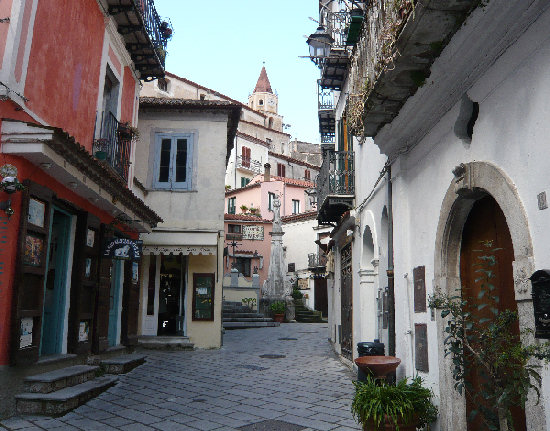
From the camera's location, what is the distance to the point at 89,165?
711 cm

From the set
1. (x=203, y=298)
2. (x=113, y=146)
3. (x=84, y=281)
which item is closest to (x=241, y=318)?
(x=203, y=298)

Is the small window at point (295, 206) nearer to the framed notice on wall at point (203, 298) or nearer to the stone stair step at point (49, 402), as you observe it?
the framed notice on wall at point (203, 298)

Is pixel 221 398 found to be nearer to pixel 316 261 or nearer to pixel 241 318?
pixel 241 318

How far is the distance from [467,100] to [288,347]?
11.1 meters

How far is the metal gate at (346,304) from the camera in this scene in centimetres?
1091

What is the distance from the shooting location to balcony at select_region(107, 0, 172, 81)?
9.52m

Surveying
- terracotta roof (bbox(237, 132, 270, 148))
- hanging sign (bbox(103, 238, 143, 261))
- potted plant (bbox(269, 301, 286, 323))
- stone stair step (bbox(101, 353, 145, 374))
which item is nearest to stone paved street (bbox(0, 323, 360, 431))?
stone stair step (bbox(101, 353, 145, 374))

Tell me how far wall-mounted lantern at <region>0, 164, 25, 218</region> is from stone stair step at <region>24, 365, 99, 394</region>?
2.17 meters

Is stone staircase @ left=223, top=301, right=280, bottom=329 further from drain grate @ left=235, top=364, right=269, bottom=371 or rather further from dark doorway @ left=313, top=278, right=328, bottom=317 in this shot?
dark doorway @ left=313, top=278, right=328, bottom=317

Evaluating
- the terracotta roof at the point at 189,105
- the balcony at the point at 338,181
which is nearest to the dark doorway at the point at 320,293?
the terracotta roof at the point at 189,105

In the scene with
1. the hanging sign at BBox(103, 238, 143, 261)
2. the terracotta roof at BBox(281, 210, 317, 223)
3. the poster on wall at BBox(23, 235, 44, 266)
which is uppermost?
the terracotta roof at BBox(281, 210, 317, 223)

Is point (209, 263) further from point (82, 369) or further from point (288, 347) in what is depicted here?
point (82, 369)

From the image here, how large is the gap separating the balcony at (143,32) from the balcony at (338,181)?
4.77m

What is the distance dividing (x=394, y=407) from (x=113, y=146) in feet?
25.5
